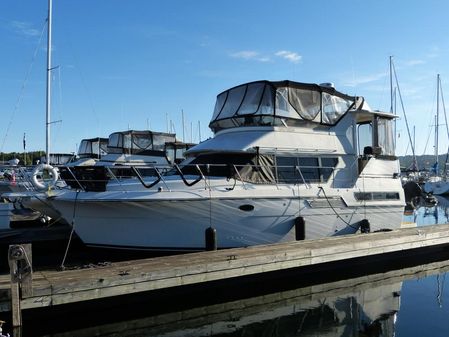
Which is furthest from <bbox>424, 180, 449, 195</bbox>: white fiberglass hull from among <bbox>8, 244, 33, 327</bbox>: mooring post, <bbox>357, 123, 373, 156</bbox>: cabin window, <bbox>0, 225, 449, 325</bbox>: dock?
<bbox>8, 244, 33, 327</bbox>: mooring post

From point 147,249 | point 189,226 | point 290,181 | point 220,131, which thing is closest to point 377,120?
point 290,181

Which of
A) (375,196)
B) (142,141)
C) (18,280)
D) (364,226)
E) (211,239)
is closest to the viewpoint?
(18,280)

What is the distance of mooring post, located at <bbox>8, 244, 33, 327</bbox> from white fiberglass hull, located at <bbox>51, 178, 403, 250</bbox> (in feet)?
9.98

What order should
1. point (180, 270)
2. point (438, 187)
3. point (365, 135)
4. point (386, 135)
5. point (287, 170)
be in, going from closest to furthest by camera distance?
1. point (180, 270)
2. point (287, 170)
3. point (365, 135)
4. point (386, 135)
5. point (438, 187)

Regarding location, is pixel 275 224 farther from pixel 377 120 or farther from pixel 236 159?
pixel 377 120

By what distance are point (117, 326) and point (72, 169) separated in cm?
421

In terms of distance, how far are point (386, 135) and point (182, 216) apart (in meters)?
6.83

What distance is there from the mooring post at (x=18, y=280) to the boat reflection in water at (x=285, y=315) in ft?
3.43

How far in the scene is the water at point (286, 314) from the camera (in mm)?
8359

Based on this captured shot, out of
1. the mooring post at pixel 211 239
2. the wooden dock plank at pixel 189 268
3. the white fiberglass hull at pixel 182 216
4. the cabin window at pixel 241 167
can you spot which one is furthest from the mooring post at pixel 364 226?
the mooring post at pixel 211 239

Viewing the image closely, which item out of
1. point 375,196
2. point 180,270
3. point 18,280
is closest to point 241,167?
point 180,270

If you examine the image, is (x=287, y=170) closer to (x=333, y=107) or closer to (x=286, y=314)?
(x=333, y=107)

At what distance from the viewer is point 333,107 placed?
13219 mm

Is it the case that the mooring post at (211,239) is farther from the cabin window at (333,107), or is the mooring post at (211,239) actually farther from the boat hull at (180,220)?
the cabin window at (333,107)
